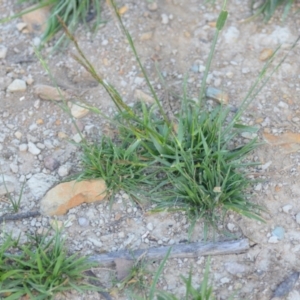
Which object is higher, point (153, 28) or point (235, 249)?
point (153, 28)

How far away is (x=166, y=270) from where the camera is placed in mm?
2557

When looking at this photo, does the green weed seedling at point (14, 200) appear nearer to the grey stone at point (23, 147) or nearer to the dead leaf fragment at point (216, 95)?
the grey stone at point (23, 147)

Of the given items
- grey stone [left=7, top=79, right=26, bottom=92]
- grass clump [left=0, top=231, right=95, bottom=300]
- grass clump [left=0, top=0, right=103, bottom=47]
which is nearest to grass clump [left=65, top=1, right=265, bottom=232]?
grass clump [left=0, top=231, right=95, bottom=300]

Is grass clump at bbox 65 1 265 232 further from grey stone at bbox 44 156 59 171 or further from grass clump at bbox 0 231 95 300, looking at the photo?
grass clump at bbox 0 231 95 300

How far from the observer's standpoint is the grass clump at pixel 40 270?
8.02 ft

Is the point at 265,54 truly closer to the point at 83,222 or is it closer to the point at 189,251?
the point at 189,251

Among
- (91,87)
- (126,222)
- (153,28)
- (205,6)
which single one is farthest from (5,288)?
(205,6)

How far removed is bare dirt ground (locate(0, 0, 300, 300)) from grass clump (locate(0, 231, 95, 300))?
8cm

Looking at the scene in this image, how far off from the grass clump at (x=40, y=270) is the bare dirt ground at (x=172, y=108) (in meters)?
0.08

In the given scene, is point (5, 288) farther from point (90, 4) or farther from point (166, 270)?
point (90, 4)

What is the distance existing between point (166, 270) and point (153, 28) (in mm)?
1297

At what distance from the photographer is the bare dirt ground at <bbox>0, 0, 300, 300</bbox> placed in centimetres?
257

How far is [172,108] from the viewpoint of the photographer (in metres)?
2.97

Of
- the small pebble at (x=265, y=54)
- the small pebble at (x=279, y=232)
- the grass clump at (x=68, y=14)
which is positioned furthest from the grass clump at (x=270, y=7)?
the small pebble at (x=279, y=232)
